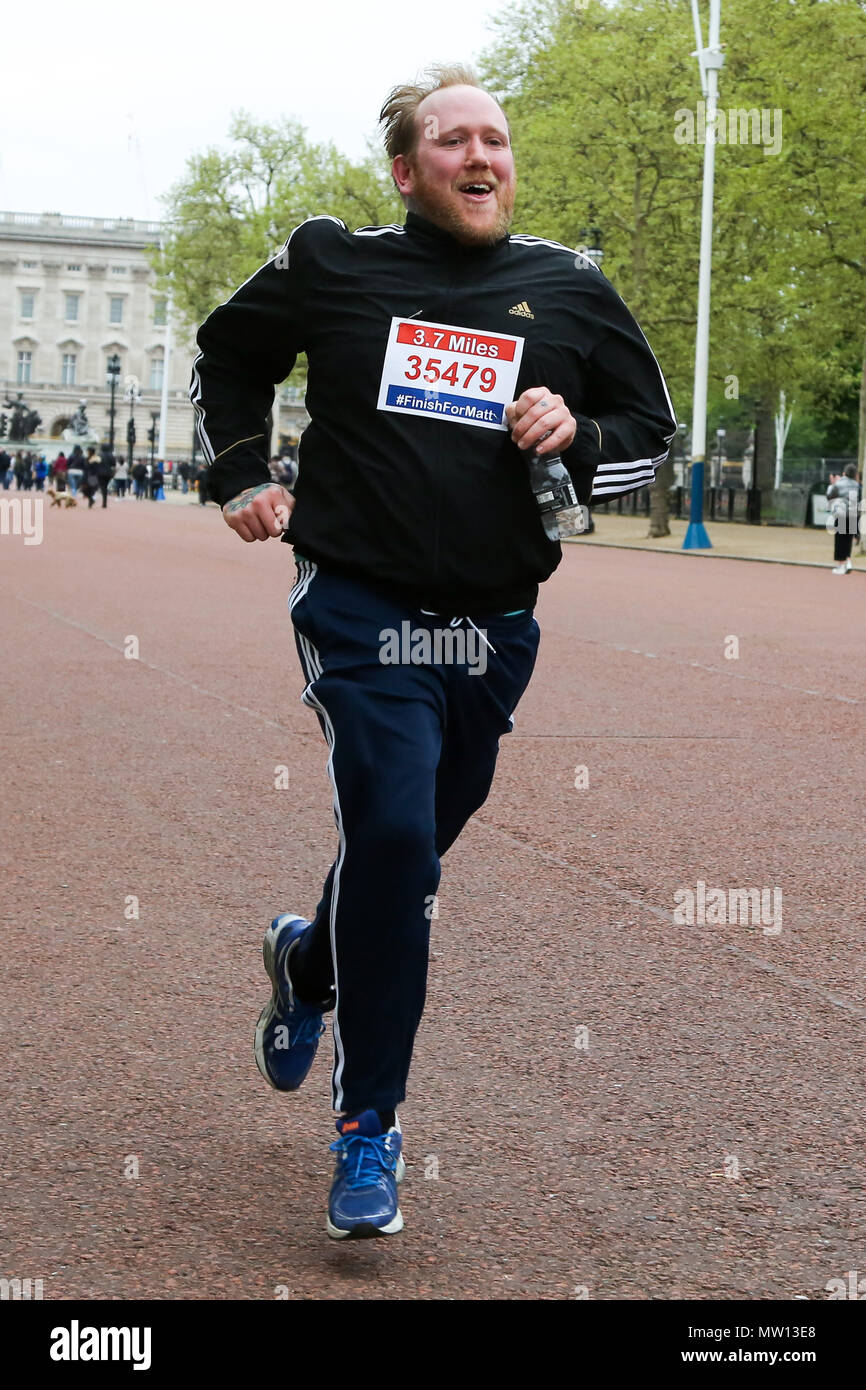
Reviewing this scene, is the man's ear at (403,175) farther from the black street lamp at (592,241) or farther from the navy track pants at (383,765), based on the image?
the black street lamp at (592,241)

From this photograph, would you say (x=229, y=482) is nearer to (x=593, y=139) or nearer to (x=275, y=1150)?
(x=275, y=1150)

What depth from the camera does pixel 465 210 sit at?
11.3 ft

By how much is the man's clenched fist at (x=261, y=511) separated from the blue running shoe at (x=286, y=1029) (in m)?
0.79

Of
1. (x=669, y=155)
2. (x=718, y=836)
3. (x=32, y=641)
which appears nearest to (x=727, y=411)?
(x=669, y=155)

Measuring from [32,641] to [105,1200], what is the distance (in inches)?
434

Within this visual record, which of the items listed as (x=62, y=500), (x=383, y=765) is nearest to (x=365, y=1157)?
(x=383, y=765)

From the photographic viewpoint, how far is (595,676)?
41.2ft

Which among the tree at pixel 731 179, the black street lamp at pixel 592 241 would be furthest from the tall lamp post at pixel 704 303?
the black street lamp at pixel 592 241

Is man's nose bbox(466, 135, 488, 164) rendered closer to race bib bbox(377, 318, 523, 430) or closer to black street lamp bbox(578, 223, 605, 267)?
race bib bbox(377, 318, 523, 430)

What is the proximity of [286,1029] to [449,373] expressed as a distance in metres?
1.30

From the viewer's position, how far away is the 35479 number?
3.35 m

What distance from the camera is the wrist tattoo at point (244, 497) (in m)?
3.50

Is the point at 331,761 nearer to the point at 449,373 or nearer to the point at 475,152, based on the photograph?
the point at 449,373
